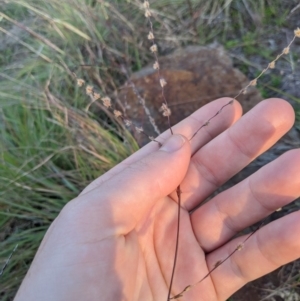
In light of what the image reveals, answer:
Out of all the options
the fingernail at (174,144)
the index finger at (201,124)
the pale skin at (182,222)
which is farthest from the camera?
the index finger at (201,124)

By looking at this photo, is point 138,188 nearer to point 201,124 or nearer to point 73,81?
point 201,124

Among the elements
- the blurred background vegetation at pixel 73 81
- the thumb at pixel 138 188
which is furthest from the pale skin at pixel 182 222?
the blurred background vegetation at pixel 73 81

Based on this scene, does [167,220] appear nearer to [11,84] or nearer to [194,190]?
[194,190]

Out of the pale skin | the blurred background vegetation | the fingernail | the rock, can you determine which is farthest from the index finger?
the rock

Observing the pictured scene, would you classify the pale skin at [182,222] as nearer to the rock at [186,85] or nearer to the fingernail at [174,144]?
the fingernail at [174,144]

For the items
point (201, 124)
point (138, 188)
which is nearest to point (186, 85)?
point (201, 124)
